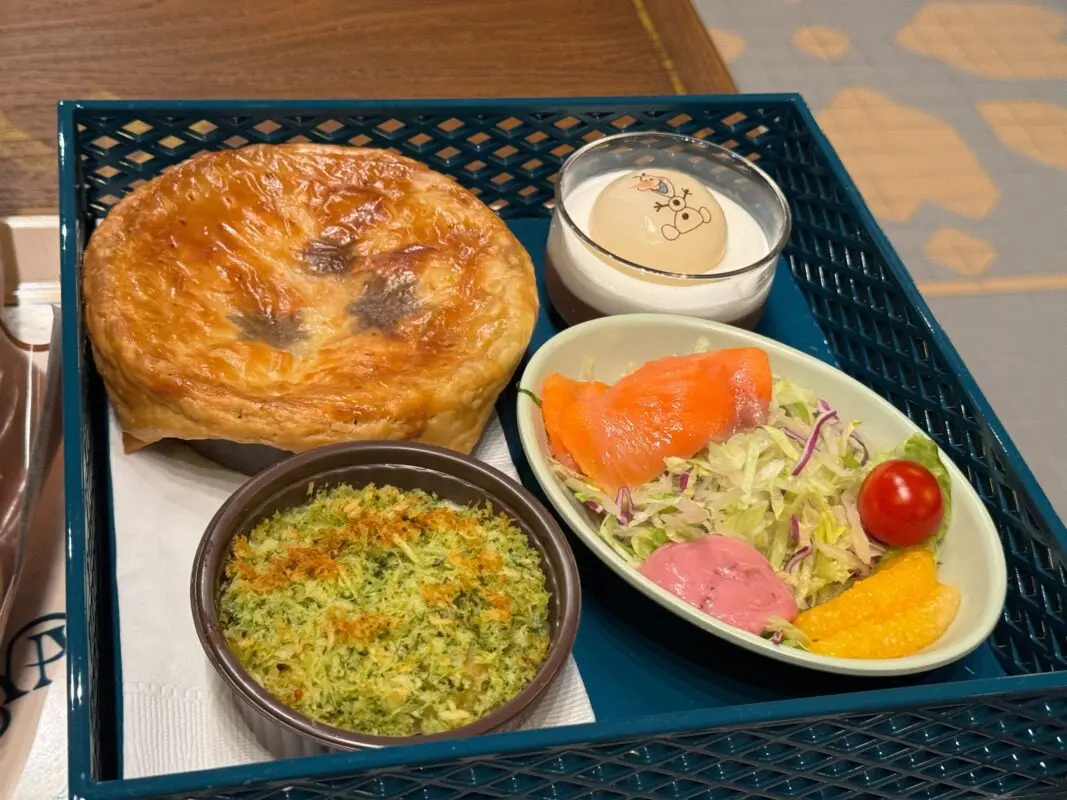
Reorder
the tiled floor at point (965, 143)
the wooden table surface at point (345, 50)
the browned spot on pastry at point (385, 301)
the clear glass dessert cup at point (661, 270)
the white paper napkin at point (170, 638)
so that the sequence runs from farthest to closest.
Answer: the wooden table surface at point (345, 50)
the tiled floor at point (965, 143)
the clear glass dessert cup at point (661, 270)
the browned spot on pastry at point (385, 301)
the white paper napkin at point (170, 638)

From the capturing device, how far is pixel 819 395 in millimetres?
1737

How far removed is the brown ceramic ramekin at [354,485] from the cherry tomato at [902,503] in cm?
50

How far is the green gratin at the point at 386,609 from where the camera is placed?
1.18 metres

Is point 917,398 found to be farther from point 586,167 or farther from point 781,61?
point 781,61

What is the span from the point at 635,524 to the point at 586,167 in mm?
755

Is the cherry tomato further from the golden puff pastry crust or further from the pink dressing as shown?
the golden puff pastry crust

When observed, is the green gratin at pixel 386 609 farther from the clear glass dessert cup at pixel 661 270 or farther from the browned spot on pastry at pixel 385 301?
the clear glass dessert cup at pixel 661 270

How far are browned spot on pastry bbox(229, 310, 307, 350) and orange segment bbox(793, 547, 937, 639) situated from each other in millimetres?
866

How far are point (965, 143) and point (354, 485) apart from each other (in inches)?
81.6

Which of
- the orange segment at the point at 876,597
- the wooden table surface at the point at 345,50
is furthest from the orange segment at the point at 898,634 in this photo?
the wooden table surface at the point at 345,50

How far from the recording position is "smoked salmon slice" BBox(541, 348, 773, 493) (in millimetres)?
1533

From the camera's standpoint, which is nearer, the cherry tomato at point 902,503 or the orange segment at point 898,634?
the orange segment at point 898,634

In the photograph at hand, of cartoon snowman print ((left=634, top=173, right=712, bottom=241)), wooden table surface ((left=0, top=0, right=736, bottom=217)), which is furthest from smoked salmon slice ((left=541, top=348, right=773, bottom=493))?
wooden table surface ((left=0, top=0, right=736, bottom=217))

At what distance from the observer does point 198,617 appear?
3.87ft
